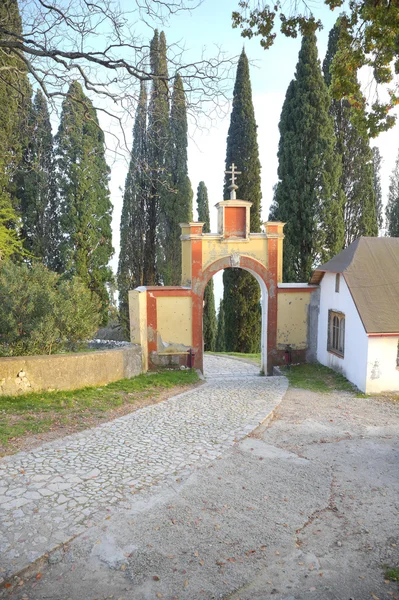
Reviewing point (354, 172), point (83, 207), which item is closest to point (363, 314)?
point (354, 172)

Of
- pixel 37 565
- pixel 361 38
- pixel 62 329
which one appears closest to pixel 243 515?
pixel 37 565

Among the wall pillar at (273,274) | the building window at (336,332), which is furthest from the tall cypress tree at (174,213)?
the building window at (336,332)

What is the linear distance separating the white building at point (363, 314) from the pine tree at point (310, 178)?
6.04 meters

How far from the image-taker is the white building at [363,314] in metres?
12.3

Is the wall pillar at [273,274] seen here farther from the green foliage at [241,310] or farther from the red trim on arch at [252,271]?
the green foliage at [241,310]

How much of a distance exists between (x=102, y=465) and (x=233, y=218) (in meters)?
10.2

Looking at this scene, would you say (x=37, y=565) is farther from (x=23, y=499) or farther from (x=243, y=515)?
(x=243, y=515)

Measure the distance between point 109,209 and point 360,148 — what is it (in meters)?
13.8

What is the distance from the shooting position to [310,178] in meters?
21.6

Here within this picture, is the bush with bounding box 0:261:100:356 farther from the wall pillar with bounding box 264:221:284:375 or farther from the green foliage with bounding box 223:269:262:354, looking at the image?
the green foliage with bounding box 223:269:262:354

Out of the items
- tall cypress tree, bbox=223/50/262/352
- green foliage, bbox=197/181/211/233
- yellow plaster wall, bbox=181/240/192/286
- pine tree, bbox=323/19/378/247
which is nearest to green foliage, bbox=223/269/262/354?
tall cypress tree, bbox=223/50/262/352

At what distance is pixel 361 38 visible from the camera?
662cm

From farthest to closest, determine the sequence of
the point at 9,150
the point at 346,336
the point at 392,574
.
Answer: the point at 9,150 < the point at 346,336 < the point at 392,574

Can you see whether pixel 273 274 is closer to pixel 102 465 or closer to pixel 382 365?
pixel 382 365
